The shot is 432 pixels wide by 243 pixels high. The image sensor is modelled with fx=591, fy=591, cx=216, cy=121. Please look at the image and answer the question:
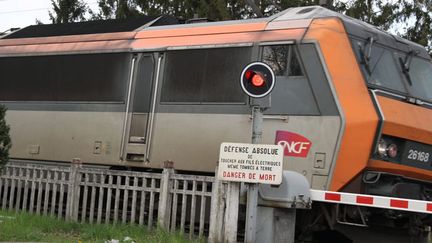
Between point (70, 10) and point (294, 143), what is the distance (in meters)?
27.2

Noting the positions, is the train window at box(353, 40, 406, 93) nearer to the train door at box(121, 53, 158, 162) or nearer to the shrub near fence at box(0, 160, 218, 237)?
the shrub near fence at box(0, 160, 218, 237)

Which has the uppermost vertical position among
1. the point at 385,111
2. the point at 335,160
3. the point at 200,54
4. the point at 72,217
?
the point at 200,54

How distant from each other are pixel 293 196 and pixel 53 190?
4.30 metres

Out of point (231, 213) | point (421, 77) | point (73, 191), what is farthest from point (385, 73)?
point (73, 191)

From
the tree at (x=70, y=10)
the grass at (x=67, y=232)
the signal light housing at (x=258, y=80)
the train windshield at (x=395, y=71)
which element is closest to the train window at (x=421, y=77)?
the train windshield at (x=395, y=71)

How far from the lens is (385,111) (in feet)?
25.6

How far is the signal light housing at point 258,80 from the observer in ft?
22.6

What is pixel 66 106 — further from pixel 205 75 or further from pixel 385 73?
pixel 385 73

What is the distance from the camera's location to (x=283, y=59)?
8484 millimetres

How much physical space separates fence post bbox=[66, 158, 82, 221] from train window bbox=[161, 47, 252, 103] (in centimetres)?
175

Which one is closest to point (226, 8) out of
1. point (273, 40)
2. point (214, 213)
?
point (273, 40)

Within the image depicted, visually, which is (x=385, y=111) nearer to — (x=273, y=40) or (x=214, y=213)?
(x=273, y=40)

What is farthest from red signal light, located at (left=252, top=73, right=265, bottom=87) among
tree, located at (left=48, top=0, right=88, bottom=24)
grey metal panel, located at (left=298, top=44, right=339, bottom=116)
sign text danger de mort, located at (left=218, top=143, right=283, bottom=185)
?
tree, located at (left=48, top=0, right=88, bottom=24)

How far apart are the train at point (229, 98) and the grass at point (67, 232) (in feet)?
4.79
